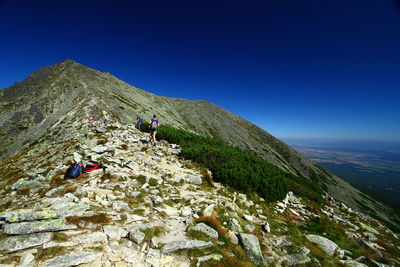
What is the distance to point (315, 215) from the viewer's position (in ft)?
38.9

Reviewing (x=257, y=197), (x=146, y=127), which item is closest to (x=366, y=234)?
(x=257, y=197)

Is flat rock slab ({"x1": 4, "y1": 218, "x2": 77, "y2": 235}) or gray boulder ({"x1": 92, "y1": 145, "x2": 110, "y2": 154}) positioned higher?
gray boulder ({"x1": 92, "y1": 145, "x2": 110, "y2": 154})

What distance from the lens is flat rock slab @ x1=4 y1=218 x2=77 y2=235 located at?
15.4ft

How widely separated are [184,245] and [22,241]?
4512 millimetres

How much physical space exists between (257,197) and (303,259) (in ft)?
18.1

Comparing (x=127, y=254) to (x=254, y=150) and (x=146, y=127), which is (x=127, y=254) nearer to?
(x=146, y=127)

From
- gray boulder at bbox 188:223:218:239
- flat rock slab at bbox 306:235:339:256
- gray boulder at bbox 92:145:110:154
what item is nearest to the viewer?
gray boulder at bbox 188:223:218:239

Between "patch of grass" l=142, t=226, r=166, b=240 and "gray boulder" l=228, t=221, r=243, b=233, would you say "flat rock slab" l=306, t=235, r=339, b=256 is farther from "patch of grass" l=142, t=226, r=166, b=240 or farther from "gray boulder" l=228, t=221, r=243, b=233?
"patch of grass" l=142, t=226, r=166, b=240

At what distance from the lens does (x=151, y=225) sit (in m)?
6.24

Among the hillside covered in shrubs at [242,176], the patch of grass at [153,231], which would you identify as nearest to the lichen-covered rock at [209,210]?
the patch of grass at [153,231]

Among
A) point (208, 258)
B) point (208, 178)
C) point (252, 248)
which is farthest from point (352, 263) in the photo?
point (208, 178)

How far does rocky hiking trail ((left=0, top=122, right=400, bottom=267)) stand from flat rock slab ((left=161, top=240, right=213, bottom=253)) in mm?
31

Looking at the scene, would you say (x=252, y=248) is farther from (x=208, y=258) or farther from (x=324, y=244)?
(x=324, y=244)

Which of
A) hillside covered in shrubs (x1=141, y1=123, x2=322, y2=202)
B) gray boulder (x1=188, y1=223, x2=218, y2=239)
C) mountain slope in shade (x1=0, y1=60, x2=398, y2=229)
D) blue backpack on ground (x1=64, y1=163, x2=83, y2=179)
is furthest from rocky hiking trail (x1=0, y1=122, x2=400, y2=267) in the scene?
mountain slope in shade (x1=0, y1=60, x2=398, y2=229)
